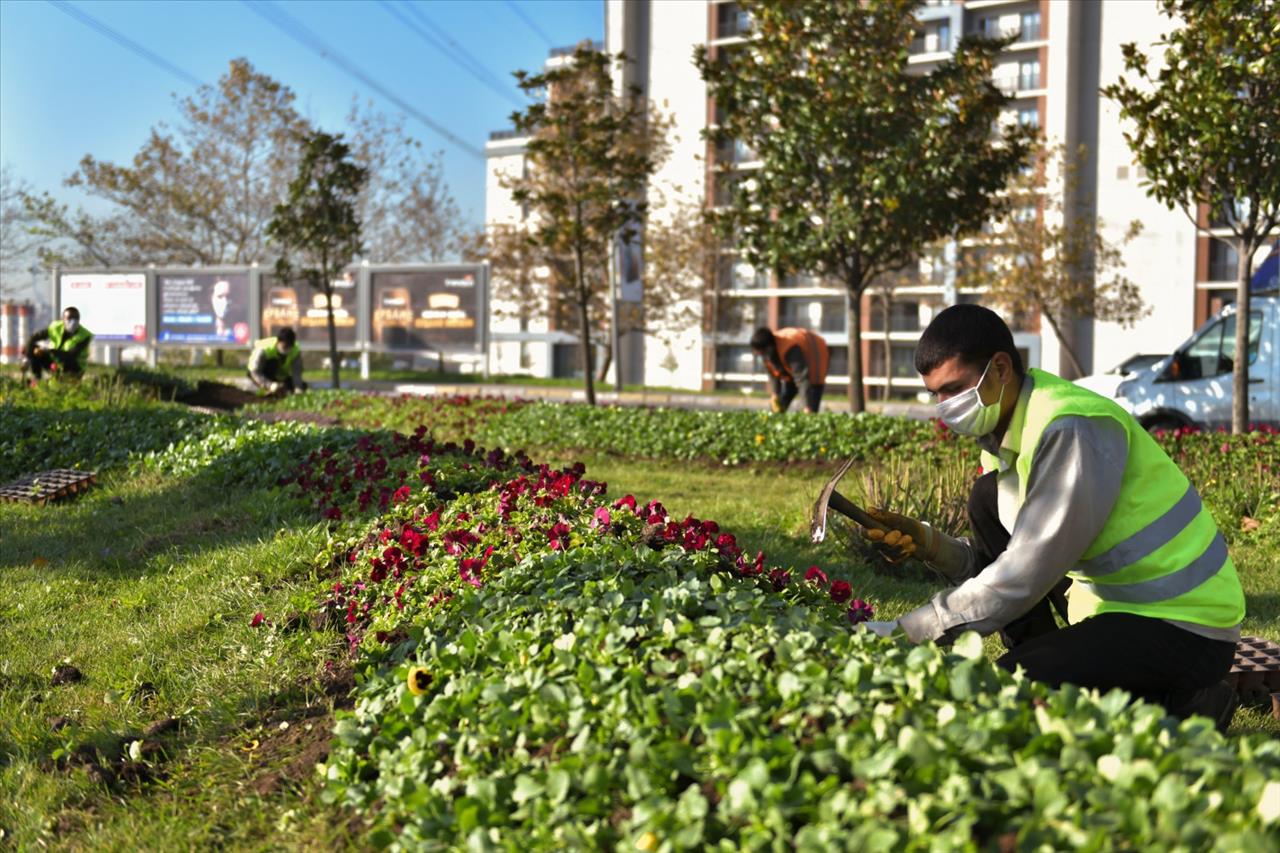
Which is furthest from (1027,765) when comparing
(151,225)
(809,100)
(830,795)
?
(151,225)

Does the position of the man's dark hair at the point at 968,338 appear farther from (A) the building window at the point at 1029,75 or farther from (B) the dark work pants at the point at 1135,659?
(A) the building window at the point at 1029,75

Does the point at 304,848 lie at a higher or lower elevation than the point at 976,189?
lower

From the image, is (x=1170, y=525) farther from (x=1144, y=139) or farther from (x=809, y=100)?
(x=809, y=100)

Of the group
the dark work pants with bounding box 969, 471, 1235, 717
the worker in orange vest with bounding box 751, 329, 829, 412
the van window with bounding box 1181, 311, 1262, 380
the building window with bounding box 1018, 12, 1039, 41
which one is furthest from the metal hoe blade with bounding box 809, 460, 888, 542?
the building window with bounding box 1018, 12, 1039, 41

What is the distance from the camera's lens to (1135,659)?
3314mm

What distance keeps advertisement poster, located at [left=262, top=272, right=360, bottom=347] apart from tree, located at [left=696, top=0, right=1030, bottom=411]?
65.4ft

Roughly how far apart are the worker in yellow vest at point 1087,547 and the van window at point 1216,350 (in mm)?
11338

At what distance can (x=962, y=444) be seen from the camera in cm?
1080

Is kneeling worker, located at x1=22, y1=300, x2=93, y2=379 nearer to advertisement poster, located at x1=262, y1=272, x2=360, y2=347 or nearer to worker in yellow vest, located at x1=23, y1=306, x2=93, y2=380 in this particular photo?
worker in yellow vest, located at x1=23, y1=306, x2=93, y2=380

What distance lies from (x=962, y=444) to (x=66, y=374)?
1101cm

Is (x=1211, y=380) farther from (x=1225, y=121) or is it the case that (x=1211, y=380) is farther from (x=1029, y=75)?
(x=1029, y=75)

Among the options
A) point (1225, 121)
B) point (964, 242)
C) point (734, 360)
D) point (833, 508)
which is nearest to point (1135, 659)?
point (833, 508)

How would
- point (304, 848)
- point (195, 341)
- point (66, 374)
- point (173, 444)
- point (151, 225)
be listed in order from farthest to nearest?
point (151, 225)
point (195, 341)
point (66, 374)
point (173, 444)
point (304, 848)

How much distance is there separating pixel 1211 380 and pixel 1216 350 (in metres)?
0.35
